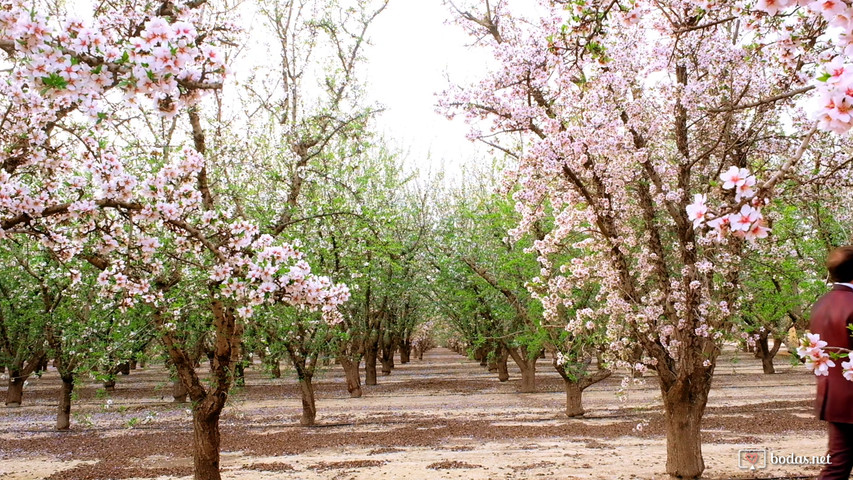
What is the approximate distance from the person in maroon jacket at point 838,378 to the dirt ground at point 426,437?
4.97m

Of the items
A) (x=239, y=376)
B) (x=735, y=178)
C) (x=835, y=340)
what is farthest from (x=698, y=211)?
(x=239, y=376)

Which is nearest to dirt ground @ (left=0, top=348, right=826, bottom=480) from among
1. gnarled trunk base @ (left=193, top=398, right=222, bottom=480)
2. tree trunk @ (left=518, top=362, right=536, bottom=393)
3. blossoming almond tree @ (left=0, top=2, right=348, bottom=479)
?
tree trunk @ (left=518, top=362, right=536, bottom=393)

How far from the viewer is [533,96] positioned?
780 cm

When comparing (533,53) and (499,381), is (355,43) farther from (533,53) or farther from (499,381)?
(499,381)

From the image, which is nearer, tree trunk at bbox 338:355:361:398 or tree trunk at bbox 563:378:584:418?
tree trunk at bbox 563:378:584:418

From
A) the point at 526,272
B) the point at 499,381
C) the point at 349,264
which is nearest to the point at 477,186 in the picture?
the point at 499,381

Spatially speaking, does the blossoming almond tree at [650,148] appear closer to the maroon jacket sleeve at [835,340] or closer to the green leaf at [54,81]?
the maroon jacket sleeve at [835,340]

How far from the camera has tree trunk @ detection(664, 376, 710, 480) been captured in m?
7.98

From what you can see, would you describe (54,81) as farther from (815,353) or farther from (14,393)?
(14,393)

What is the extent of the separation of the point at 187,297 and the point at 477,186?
21.8m
